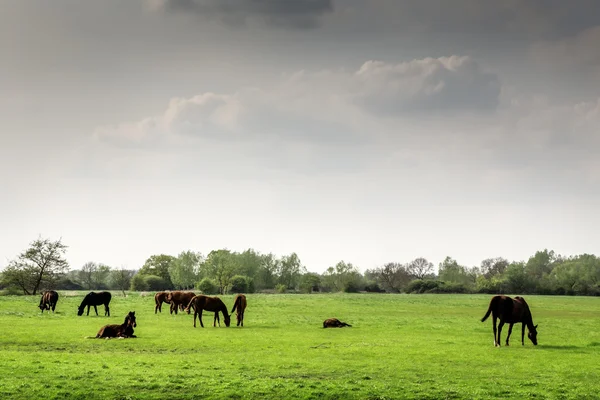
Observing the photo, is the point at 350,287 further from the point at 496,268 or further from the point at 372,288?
the point at 496,268

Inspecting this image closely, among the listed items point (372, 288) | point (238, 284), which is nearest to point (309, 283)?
point (372, 288)

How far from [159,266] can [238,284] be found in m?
43.3

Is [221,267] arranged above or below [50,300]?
above

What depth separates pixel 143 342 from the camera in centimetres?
2423

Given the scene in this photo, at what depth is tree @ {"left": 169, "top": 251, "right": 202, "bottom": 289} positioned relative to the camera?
133250 millimetres

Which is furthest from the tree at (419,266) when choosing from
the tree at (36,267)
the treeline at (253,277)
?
the tree at (36,267)

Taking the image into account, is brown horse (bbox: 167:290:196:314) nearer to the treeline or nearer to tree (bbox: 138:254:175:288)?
the treeline

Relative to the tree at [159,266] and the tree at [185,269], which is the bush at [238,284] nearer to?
the tree at [185,269]

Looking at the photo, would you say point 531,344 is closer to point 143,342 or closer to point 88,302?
point 143,342

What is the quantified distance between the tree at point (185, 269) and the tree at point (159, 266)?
8308 millimetres

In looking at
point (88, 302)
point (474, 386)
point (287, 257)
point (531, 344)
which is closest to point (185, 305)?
point (88, 302)

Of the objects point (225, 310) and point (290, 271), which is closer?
point (225, 310)

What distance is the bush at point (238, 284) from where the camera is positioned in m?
115

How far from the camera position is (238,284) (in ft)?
378
